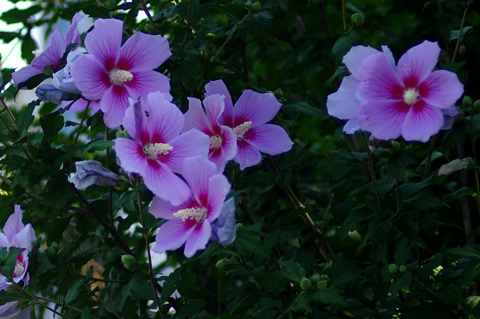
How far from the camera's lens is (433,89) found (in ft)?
2.74

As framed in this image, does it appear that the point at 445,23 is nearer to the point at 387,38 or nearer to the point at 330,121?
the point at 387,38

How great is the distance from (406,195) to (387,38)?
3.11ft

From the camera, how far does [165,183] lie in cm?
85

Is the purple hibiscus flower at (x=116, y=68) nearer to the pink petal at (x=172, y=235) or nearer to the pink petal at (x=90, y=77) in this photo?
the pink petal at (x=90, y=77)

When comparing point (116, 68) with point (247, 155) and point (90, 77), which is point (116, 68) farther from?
point (247, 155)

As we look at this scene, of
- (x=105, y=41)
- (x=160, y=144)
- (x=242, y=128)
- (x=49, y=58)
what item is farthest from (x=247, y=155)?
(x=49, y=58)

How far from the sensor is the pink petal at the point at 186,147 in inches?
33.9

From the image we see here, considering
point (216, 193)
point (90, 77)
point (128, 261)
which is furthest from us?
point (128, 261)

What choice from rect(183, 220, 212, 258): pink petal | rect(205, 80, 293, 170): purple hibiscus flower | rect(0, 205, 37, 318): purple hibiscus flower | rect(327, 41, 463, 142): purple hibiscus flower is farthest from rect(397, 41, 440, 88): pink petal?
rect(0, 205, 37, 318): purple hibiscus flower

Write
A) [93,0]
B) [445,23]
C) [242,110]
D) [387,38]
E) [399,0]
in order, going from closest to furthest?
[242,110] → [93,0] → [445,23] → [387,38] → [399,0]

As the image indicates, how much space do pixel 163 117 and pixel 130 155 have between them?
0.23 ft

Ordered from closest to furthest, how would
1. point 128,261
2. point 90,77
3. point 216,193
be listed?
point 216,193 → point 90,77 → point 128,261

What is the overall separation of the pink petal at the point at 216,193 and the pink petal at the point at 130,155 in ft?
0.31

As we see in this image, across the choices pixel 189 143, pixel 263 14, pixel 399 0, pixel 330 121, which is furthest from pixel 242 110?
pixel 399 0
